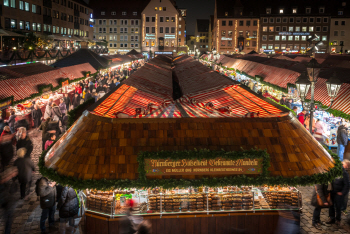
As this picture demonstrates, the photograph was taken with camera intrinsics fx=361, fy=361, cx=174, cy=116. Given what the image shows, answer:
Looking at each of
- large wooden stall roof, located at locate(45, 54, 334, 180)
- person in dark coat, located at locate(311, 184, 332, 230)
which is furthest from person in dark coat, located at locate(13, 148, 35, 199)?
person in dark coat, located at locate(311, 184, 332, 230)

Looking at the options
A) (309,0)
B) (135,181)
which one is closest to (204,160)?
(135,181)

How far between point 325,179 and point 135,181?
333cm

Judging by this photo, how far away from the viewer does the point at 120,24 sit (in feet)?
378

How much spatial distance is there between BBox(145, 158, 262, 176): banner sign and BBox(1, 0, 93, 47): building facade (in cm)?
4121

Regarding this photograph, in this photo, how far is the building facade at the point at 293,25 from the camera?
107500mm

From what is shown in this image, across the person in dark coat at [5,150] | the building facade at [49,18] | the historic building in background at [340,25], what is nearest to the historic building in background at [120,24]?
the building facade at [49,18]

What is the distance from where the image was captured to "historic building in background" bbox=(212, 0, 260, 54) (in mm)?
108750

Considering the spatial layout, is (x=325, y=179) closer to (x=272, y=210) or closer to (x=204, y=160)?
(x=272, y=210)

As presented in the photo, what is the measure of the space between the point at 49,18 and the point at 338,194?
6567cm

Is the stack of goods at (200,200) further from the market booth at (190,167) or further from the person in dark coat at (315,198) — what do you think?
the person in dark coat at (315,198)

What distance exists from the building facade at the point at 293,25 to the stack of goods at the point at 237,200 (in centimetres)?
10692

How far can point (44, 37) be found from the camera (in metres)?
44.5

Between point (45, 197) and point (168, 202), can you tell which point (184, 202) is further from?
point (45, 197)

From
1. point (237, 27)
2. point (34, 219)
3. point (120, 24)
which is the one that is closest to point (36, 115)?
point (34, 219)
